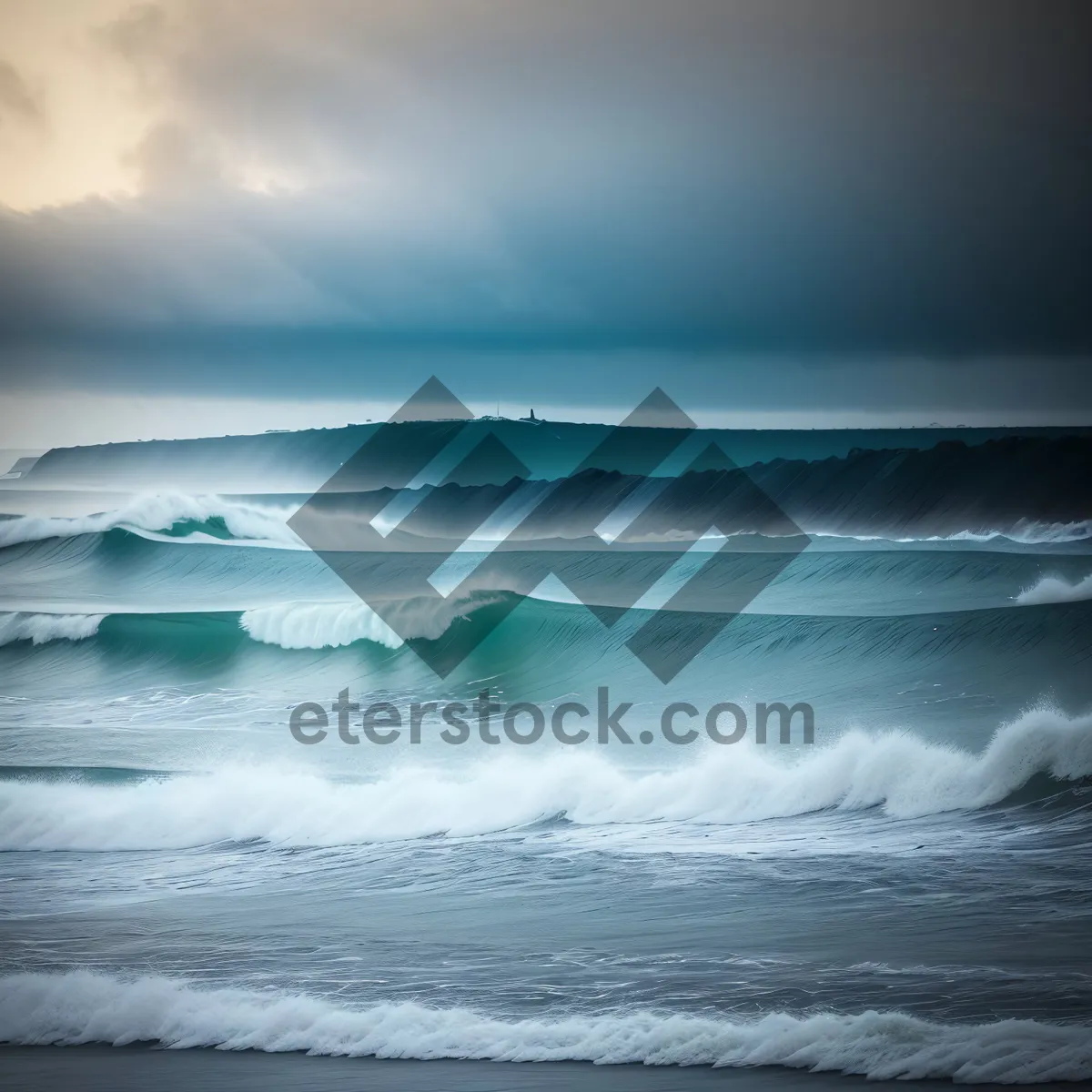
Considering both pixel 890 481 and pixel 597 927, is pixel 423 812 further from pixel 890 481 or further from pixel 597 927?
pixel 890 481

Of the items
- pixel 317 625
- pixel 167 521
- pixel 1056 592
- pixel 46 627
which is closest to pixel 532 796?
pixel 317 625

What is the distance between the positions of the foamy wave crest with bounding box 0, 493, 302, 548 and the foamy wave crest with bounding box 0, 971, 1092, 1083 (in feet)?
35.4

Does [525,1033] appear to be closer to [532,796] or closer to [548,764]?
[532,796]

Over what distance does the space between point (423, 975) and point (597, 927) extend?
2.80 ft

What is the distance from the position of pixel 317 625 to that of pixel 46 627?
3204 millimetres

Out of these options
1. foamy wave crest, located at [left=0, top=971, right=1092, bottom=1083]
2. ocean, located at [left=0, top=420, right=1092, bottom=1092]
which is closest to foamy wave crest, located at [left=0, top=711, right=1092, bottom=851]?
ocean, located at [left=0, top=420, right=1092, bottom=1092]

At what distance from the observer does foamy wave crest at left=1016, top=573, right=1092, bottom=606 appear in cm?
1064

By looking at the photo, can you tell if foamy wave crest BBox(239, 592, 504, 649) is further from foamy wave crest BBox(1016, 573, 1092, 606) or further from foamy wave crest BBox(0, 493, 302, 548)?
foamy wave crest BBox(1016, 573, 1092, 606)

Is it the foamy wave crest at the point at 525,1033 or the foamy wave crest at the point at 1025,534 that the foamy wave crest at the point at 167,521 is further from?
the foamy wave crest at the point at 525,1033

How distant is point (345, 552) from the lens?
1409 centimetres

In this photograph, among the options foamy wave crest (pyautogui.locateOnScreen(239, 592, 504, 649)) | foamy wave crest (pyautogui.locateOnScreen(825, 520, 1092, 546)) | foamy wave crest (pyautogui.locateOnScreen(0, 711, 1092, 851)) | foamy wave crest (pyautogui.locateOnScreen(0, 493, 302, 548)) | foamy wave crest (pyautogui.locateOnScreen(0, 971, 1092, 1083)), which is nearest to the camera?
foamy wave crest (pyautogui.locateOnScreen(0, 971, 1092, 1083))

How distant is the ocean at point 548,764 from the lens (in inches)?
147

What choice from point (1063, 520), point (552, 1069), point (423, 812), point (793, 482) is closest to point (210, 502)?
point (793, 482)

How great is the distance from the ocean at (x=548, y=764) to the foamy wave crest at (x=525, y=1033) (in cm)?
1
